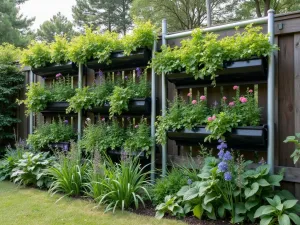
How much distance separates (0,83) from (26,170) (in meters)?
2.13

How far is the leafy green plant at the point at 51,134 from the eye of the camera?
428 cm

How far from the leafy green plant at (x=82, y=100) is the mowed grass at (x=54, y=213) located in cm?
122

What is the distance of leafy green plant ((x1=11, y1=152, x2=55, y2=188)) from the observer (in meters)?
3.70

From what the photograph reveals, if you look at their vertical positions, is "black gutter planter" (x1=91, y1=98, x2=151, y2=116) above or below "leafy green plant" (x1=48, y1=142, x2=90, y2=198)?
above

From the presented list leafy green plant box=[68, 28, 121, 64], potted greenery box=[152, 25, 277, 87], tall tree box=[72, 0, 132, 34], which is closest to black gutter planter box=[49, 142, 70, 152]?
leafy green plant box=[68, 28, 121, 64]

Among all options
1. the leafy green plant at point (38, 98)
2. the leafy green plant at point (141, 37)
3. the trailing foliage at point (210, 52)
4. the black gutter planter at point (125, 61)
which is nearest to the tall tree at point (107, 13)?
the leafy green plant at point (38, 98)

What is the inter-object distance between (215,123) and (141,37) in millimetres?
1398

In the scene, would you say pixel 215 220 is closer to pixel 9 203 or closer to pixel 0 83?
pixel 9 203

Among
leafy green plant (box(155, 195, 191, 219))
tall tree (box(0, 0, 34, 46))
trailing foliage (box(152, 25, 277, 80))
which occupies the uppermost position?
tall tree (box(0, 0, 34, 46))

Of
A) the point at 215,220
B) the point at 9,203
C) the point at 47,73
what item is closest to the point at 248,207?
the point at 215,220

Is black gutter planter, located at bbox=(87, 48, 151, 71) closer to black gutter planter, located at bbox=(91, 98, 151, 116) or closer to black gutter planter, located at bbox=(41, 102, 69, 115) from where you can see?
black gutter planter, located at bbox=(91, 98, 151, 116)

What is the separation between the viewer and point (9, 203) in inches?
124

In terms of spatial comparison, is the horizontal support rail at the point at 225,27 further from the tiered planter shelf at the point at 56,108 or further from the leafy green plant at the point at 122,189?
the tiered planter shelf at the point at 56,108

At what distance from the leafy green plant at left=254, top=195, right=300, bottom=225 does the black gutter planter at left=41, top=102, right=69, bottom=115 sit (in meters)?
3.03
